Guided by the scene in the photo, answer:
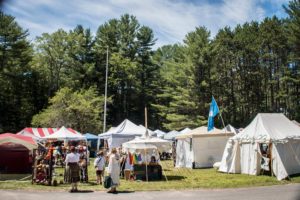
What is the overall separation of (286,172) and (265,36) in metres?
34.9

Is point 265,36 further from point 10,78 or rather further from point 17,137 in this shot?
point 17,137

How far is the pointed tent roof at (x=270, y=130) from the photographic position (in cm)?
1820

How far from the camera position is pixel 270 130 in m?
18.6

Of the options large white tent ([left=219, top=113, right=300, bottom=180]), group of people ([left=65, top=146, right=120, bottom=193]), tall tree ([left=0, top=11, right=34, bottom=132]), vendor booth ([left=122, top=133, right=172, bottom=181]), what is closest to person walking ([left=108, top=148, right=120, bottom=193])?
group of people ([left=65, top=146, right=120, bottom=193])

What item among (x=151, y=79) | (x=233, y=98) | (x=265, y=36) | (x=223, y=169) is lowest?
(x=223, y=169)

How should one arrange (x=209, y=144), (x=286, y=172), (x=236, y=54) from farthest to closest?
(x=236, y=54) → (x=209, y=144) → (x=286, y=172)

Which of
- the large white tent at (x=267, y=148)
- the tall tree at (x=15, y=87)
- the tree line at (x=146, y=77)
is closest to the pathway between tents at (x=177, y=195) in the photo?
the large white tent at (x=267, y=148)

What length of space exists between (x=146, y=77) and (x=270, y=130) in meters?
44.3

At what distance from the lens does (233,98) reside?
53.3m

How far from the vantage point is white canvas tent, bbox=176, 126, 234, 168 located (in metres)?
24.9

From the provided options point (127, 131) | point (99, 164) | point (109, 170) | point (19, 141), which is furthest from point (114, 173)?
point (127, 131)

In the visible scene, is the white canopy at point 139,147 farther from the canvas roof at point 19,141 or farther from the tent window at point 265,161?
the tent window at point 265,161

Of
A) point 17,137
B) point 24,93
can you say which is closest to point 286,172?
point 17,137

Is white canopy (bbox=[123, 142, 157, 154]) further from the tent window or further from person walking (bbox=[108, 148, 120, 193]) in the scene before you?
the tent window
